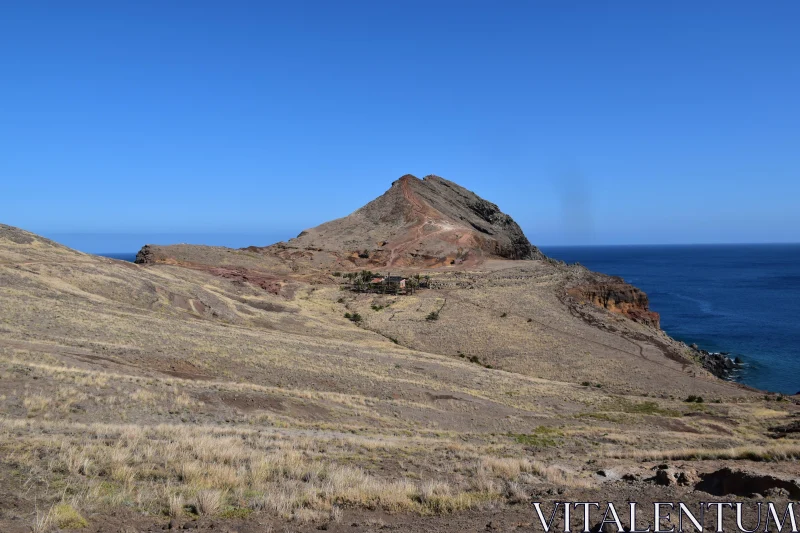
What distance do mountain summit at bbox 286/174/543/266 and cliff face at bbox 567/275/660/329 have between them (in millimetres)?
17662

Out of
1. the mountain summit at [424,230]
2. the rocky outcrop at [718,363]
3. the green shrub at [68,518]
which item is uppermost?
the mountain summit at [424,230]

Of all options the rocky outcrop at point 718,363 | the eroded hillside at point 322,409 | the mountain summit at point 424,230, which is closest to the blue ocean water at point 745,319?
the rocky outcrop at point 718,363

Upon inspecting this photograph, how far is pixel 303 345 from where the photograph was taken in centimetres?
2919

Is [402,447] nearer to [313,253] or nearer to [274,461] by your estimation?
[274,461]

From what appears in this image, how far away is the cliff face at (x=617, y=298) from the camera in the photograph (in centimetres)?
5247

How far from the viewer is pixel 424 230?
75.8m

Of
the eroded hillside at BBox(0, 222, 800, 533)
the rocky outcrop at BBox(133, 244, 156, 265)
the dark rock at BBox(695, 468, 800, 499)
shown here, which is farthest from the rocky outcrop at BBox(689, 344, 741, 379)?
the rocky outcrop at BBox(133, 244, 156, 265)

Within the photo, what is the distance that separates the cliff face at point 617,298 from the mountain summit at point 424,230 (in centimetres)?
1766

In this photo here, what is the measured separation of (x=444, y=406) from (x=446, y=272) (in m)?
40.6

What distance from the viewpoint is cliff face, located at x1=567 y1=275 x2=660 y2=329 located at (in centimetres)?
5247

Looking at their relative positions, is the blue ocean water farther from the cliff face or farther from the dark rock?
the dark rock

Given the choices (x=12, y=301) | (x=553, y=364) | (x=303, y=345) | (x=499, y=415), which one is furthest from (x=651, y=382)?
(x=12, y=301)

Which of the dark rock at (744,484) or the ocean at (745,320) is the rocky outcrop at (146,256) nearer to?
the dark rock at (744,484)

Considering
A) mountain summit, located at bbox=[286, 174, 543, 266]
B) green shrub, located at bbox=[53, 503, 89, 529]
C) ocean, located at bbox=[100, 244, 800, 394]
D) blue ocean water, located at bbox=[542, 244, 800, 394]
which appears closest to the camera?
green shrub, located at bbox=[53, 503, 89, 529]
